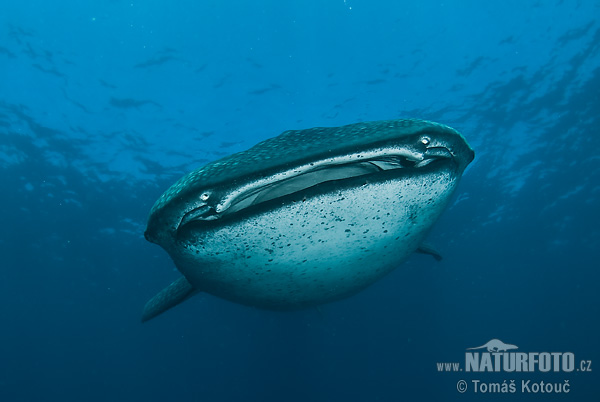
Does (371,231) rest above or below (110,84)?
below

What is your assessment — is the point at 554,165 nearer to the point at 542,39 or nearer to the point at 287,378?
the point at 542,39

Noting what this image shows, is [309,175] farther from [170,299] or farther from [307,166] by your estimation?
[170,299]

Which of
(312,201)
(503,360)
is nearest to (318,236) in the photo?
(312,201)

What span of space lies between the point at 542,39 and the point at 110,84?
16370 millimetres

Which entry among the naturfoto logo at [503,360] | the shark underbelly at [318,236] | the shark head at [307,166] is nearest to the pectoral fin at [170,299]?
the shark underbelly at [318,236]

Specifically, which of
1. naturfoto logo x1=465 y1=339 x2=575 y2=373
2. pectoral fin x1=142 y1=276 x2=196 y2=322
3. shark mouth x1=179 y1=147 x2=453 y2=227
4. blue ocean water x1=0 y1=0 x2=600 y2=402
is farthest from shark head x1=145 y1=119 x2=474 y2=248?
blue ocean water x1=0 y1=0 x2=600 y2=402

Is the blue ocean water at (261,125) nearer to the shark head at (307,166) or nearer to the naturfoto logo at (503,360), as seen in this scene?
the naturfoto logo at (503,360)

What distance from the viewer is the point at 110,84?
44.9 feet

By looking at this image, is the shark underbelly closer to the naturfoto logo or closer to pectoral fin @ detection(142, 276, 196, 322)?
pectoral fin @ detection(142, 276, 196, 322)

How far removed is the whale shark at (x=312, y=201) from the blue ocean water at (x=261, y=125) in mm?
10500

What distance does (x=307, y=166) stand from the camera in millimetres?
2201

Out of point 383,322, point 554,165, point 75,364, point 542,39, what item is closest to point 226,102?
point 542,39

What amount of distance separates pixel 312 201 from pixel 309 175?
0.38 m

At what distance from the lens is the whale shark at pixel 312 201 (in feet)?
7.59
